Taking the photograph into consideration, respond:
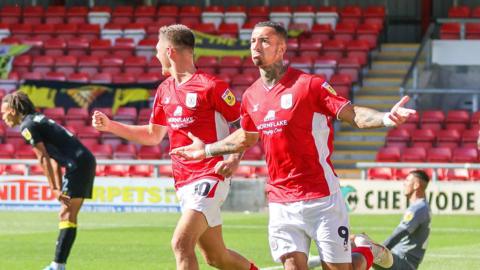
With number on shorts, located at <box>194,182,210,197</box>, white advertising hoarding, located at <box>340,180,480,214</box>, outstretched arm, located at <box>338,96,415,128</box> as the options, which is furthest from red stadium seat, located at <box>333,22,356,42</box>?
outstretched arm, located at <box>338,96,415,128</box>

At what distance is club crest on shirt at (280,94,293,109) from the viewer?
343 inches

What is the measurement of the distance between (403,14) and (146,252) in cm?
2498

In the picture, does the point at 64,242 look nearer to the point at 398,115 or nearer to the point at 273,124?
the point at 273,124

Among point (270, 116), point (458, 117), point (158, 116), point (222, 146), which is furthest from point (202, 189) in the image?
point (458, 117)

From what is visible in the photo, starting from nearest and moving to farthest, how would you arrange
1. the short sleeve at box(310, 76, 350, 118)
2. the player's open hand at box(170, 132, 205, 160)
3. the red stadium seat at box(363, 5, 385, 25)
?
the short sleeve at box(310, 76, 350, 118) → the player's open hand at box(170, 132, 205, 160) → the red stadium seat at box(363, 5, 385, 25)

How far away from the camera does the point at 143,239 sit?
19.2 metres

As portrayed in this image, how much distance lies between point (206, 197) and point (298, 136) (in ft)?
6.17

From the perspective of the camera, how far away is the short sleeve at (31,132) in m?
13.0

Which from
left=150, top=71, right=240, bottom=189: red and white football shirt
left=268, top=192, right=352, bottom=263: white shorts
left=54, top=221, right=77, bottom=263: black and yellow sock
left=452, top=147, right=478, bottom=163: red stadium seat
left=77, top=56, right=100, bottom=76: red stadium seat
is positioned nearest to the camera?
left=268, top=192, right=352, bottom=263: white shorts

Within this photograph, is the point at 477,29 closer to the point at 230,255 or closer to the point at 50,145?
the point at 50,145

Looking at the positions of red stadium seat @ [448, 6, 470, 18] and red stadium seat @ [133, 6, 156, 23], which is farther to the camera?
red stadium seat @ [133, 6, 156, 23]

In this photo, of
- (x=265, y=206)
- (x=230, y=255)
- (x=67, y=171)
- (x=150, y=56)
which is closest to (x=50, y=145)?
(x=67, y=171)

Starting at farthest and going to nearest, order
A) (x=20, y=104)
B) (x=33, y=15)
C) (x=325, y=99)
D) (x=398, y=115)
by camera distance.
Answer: (x=33, y=15) → (x=20, y=104) → (x=325, y=99) → (x=398, y=115)

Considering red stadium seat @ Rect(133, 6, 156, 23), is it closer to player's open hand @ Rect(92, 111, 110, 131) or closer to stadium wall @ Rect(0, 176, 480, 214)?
stadium wall @ Rect(0, 176, 480, 214)
